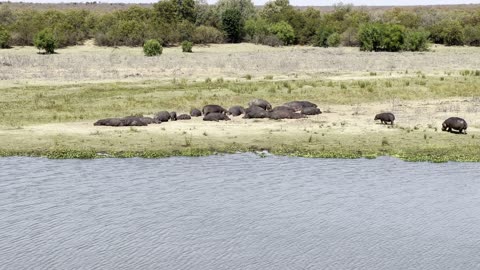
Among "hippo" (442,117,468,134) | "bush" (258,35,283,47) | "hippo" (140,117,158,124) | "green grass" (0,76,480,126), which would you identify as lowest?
"bush" (258,35,283,47)

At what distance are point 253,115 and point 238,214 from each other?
14.5 meters

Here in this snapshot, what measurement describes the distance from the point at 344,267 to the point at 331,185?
6.66 meters

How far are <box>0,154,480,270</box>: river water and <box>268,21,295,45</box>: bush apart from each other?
61.0 meters

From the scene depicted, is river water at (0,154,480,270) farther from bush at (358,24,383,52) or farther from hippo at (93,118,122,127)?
bush at (358,24,383,52)

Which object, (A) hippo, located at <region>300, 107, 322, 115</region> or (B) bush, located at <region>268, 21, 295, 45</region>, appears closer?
(A) hippo, located at <region>300, 107, 322, 115</region>

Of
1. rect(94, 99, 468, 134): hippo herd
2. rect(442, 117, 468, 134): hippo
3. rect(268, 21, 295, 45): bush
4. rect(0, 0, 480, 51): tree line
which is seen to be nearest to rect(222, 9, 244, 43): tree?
rect(0, 0, 480, 51): tree line

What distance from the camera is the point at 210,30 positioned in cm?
8238

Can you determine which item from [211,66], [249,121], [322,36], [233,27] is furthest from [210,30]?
[249,121]

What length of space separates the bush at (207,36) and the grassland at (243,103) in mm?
23089

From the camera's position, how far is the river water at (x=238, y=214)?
13.9 meters

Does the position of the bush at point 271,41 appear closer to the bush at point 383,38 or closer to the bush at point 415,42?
the bush at point 383,38

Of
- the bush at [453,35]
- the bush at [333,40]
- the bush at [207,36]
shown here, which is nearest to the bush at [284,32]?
the bush at [333,40]

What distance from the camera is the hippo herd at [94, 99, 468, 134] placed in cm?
2866

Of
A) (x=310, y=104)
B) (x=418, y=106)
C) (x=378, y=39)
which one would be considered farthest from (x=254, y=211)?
(x=378, y=39)
